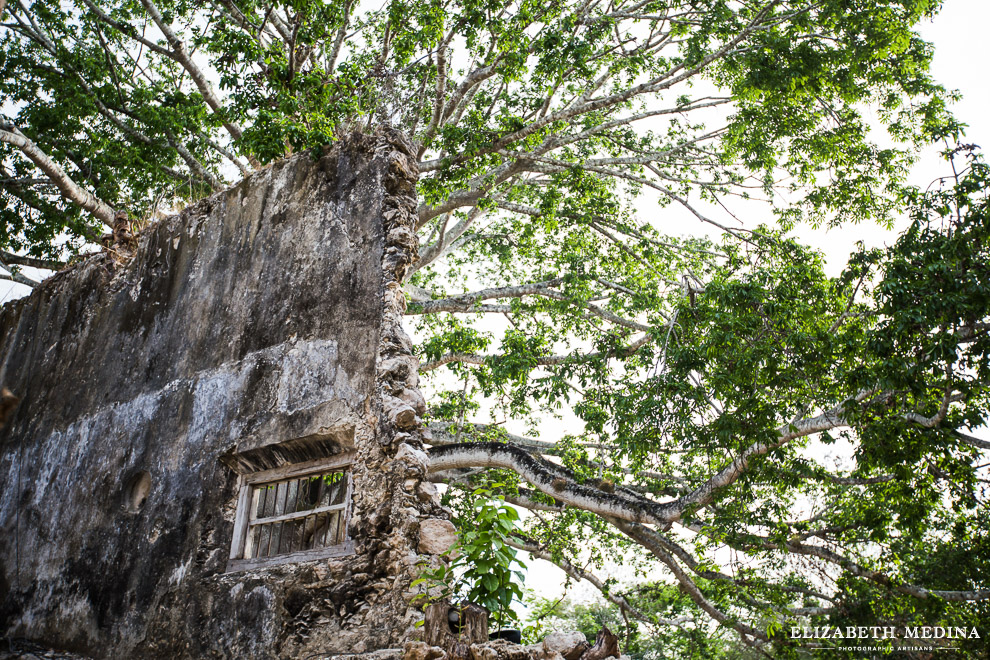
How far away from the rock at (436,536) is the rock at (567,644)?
2.49 feet

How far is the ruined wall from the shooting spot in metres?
4.40

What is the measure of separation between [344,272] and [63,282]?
A: 3914mm

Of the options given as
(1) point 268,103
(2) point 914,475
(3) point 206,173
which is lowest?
(2) point 914,475

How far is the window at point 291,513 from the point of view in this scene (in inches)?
185

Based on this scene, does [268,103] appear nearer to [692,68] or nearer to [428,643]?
[692,68]

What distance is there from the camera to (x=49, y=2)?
10.6 m

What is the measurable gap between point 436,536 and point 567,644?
→ 0.93 m

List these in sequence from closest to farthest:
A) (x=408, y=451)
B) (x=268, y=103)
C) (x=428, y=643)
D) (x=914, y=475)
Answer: (x=428, y=643)
(x=408, y=451)
(x=914, y=475)
(x=268, y=103)

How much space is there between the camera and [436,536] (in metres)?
4.38

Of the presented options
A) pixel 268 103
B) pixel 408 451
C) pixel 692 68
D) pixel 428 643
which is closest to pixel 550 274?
pixel 692 68

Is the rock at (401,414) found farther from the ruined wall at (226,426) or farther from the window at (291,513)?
the window at (291,513)

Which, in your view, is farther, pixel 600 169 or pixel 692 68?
pixel 600 169

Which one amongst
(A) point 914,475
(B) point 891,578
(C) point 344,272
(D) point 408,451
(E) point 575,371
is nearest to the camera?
(D) point 408,451

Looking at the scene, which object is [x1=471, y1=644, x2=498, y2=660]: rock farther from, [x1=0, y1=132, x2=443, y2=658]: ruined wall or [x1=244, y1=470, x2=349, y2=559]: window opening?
[x1=244, y1=470, x2=349, y2=559]: window opening
